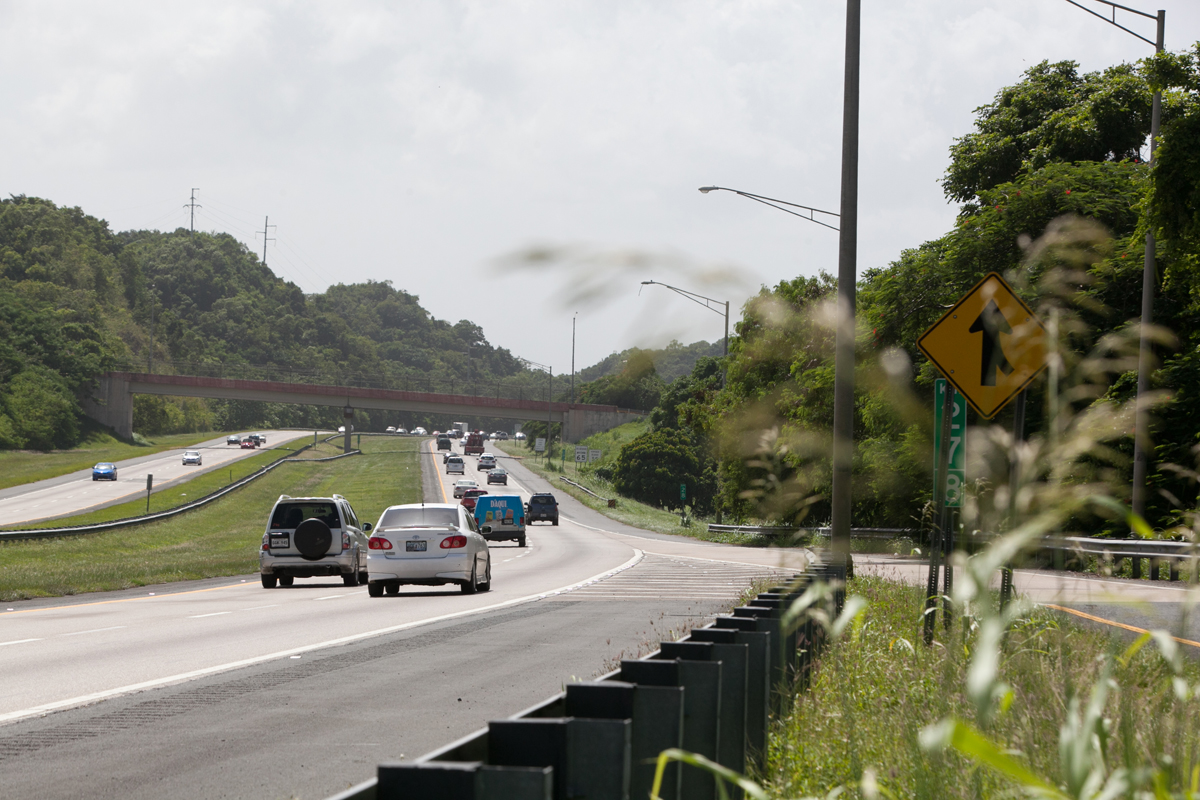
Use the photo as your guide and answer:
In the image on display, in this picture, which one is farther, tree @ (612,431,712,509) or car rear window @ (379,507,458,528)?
tree @ (612,431,712,509)

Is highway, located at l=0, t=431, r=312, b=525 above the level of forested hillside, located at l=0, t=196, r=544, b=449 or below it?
below

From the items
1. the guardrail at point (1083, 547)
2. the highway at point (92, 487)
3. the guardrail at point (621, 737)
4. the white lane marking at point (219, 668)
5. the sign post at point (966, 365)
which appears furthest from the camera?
the highway at point (92, 487)

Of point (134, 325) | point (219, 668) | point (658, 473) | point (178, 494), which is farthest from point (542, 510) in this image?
point (134, 325)

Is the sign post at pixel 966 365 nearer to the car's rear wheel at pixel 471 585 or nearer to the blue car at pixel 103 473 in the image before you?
the car's rear wheel at pixel 471 585

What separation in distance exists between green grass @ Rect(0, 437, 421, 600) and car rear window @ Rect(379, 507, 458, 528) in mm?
6055

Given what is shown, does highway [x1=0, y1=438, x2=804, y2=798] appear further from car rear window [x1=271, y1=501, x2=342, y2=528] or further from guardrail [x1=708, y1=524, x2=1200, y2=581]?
car rear window [x1=271, y1=501, x2=342, y2=528]

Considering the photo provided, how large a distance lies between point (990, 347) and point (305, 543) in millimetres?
16963

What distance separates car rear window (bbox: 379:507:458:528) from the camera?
888 inches

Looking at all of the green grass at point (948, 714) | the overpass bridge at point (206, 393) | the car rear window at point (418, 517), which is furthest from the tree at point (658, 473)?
the green grass at point (948, 714)

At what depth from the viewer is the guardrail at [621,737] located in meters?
2.48

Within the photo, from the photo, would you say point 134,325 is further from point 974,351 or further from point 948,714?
point 948,714

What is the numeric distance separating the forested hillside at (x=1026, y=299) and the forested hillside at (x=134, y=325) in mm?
29875

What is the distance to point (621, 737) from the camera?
2.98m

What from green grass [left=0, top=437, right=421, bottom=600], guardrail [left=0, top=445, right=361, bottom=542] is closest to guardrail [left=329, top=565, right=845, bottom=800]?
green grass [left=0, top=437, right=421, bottom=600]
